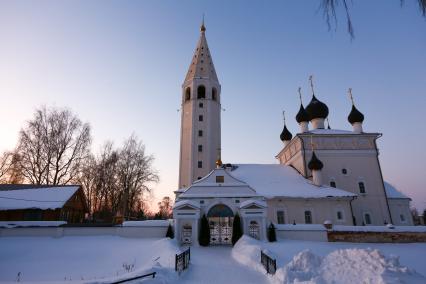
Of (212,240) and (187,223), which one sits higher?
(187,223)

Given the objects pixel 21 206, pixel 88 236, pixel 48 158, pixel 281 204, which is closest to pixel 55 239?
pixel 88 236

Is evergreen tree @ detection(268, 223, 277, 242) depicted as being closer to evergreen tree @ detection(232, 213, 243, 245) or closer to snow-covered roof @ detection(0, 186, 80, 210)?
evergreen tree @ detection(232, 213, 243, 245)

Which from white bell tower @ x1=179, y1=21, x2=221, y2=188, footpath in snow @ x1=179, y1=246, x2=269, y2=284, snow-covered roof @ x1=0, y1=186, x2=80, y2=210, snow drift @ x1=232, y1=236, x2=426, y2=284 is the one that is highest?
white bell tower @ x1=179, y1=21, x2=221, y2=188

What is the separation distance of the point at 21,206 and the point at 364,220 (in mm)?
32080

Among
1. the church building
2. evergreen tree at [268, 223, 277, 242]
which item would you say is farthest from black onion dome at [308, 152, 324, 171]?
evergreen tree at [268, 223, 277, 242]

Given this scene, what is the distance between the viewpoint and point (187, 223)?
787 inches

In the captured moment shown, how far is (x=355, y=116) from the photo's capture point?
34.3 meters

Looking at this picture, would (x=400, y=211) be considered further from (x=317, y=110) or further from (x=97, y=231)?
(x=97, y=231)

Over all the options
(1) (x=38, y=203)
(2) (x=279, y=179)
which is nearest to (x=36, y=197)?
(1) (x=38, y=203)

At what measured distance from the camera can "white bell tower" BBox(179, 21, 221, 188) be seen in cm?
3098

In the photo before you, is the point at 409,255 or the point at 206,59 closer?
the point at 409,255

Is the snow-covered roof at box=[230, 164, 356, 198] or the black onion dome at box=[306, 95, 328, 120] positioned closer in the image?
the snow-covered roof at box=[230, 164, 356, 198]

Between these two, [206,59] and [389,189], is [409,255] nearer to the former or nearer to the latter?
[389,189]

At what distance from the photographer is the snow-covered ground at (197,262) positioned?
8.11 metres
